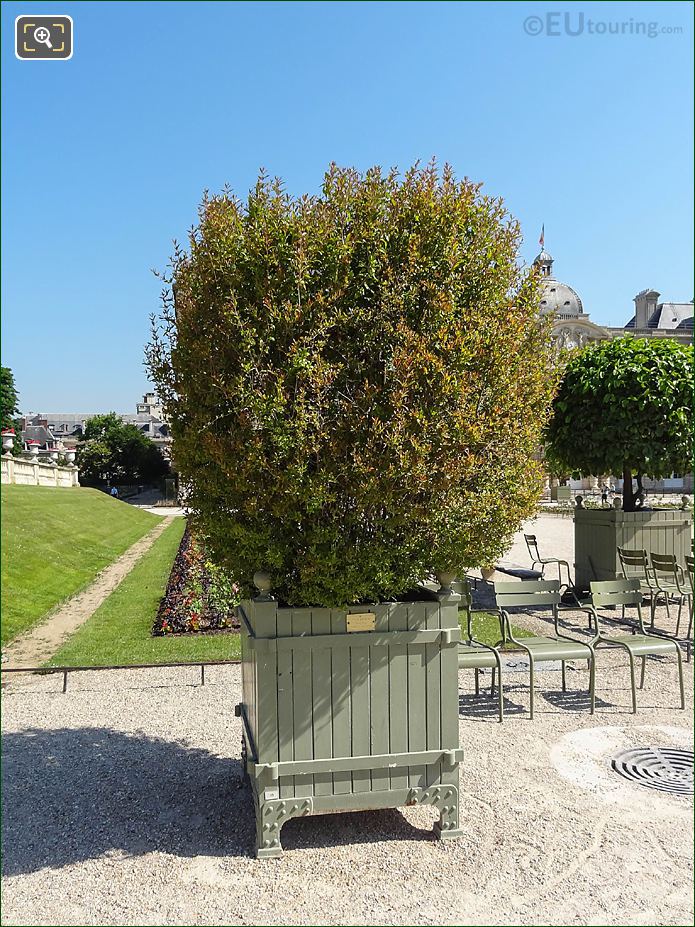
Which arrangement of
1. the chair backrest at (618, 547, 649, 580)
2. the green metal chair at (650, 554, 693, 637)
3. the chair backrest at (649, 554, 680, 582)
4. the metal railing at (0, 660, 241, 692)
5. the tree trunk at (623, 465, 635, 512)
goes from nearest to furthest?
the metal railing at (0, 660, 241, 692), the green metal chair at (650, 554, 693, 637), the chair backrest at (649, 554, 680, 582), the chair backrest at (618, 547, 649, 580), the tree trunk at (623, 465, 635, 512)

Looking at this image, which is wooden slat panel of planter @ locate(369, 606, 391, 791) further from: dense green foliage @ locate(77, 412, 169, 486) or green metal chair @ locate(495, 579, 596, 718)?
dense green foliage @ locate(77, 412, 169, 486)

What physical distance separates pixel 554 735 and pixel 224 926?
160 inches

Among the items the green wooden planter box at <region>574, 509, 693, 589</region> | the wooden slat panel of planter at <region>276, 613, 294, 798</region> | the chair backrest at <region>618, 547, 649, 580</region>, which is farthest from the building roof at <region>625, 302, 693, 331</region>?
the wooden slat panel of planter at <region>276, 613, 294, 798</region>

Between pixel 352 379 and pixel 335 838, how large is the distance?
308cm

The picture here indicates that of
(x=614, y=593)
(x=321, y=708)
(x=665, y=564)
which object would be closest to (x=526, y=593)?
(x=614, y=593)

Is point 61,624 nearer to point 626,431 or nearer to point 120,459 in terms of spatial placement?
point 626,431

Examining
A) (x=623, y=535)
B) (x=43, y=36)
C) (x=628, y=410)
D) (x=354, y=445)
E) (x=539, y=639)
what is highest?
(x=43, y=36)

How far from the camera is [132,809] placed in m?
5.88

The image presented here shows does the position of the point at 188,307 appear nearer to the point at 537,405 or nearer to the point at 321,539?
the point at 321,539

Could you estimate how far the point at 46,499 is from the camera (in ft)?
101

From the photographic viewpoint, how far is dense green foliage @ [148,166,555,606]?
193 inches

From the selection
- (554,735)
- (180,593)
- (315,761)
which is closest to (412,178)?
(315,761)

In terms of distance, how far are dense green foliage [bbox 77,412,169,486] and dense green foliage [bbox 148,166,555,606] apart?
239 feet

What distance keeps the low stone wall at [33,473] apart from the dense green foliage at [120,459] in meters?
27.5
